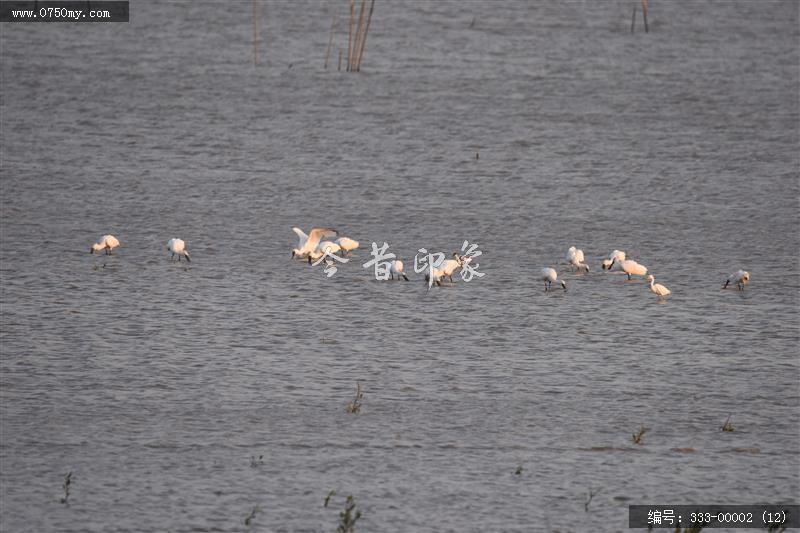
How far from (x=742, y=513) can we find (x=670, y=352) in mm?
1476

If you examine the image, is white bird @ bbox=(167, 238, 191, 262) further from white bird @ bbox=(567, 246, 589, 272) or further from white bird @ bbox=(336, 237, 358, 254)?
white bird @ bbox=(567, 246, 589, 272)

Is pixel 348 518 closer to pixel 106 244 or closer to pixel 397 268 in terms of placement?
pixel 397 268

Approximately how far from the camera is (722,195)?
314 inches


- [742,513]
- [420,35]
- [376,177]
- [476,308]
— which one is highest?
[420,35]

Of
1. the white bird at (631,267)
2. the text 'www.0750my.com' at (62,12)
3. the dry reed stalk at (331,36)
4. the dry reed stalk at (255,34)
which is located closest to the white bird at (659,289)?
the white bird at (631,267)

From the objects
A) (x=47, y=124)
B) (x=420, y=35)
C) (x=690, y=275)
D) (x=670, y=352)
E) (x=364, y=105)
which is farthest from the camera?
(x=420, y=35)

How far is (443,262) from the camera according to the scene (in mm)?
6418

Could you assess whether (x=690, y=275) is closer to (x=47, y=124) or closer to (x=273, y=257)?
(x=273, y=257)

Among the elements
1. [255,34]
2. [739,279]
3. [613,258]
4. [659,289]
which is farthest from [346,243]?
[255,34]

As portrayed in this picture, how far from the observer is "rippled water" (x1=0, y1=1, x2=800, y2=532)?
170 inches

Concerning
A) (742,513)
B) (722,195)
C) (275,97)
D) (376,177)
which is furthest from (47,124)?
(742,513)

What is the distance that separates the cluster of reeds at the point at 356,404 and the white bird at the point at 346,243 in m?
1.78

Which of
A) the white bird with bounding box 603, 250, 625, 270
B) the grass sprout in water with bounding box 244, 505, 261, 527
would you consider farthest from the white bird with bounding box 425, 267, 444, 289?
the grass sprout in water with bounding box 244, 505, 261, 527

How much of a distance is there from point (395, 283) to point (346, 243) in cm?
41
